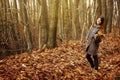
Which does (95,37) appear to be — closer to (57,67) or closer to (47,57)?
(57,67)

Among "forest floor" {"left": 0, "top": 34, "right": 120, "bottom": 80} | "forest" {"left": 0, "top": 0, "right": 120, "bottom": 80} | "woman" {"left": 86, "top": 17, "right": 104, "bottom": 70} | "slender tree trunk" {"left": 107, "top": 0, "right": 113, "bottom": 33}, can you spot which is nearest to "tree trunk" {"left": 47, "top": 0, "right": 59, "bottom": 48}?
"forest" {"left": 0, "top": 0, "right": 120, "bottom": 80}

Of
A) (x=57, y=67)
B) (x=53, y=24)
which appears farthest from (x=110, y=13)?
(x=57, y=67)

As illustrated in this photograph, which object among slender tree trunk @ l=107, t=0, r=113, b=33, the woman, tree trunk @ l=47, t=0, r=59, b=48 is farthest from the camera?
slender tree trunk @ l=107, t=0, r=113, b=33

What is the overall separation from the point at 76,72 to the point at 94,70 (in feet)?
2.82

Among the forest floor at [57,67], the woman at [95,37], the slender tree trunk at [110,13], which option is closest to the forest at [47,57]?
the forest floor at [57,67]

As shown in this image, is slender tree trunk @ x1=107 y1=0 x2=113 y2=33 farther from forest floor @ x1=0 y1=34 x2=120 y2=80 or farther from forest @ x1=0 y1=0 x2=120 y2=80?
forest floor @ x1=0 y1=34 x2=120 y2=80

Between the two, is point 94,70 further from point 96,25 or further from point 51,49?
point 51,49

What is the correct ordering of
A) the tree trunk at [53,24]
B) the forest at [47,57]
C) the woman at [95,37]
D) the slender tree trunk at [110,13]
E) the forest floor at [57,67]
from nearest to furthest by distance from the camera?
the forest floor at [57,67], the forest at [47,57], the woman at [95,37], the tree trunk at [53,24], the slender tree trunk at [110,13]

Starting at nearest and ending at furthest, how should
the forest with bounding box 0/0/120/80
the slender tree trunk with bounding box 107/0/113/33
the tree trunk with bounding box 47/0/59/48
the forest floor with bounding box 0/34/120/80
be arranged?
the forest floor with bounding box 0/34/120/80 → the forest with bounding box 0/0/120/80 → the tree trunk with bounding box 47/0/59/48 → the slender tree trunk with bounding box 107/0/113/33

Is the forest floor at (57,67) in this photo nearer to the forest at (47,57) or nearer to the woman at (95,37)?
the forest at (47,57)

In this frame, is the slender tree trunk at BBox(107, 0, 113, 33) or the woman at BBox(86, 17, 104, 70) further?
the slender tree trunk at BBox(107, 0, 113, 33)

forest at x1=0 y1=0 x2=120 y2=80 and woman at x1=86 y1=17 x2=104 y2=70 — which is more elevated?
woman at x1=86 y1=17 x2=104 y2=70

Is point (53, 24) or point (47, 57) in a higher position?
point (53, 24)

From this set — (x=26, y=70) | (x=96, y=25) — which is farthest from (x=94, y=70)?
(x=26, y=70)
